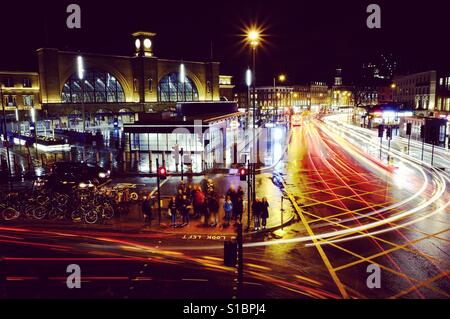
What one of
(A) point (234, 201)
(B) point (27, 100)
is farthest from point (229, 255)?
(B) point (27, 100)

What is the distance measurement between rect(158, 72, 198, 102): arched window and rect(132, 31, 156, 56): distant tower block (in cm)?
819

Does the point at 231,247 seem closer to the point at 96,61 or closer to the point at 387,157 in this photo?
the point at 387,157

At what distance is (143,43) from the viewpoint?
8556cm

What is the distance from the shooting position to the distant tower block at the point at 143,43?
85.2 meters

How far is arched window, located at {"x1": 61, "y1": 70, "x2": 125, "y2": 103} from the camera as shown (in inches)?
2901

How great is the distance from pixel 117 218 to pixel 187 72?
81991mm

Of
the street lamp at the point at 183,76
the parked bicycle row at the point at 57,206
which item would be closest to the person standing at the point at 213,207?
the parked bicycle row at the point at 57,206

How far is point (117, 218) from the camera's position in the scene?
18.7 metres

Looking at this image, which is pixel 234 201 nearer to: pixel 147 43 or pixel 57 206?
pixel 57 206

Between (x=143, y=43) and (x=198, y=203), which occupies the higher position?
(x=143, y=43)

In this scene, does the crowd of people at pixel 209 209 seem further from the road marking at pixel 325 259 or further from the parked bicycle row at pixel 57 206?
the parked bicycle row at pixel 57 206

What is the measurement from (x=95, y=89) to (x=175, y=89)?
2154 centimetres

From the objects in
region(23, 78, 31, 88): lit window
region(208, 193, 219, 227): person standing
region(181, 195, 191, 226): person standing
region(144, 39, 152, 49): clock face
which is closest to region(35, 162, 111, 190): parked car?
region(181, 195, 191, 226): person standing

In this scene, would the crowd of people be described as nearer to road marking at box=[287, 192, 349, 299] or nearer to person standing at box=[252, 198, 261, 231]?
person standing at box=[252, 198, 261, 231]
